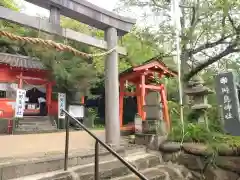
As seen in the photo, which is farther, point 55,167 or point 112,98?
point 112,98

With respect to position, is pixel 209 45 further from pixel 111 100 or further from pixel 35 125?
pixel 35 125

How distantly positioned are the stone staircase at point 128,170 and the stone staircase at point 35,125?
781 centimetres

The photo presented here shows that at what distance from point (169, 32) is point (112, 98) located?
254 inches

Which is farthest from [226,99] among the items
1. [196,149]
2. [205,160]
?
[205,160]

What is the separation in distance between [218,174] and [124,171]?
205 centimetres

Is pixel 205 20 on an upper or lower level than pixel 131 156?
upper

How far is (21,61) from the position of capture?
493 inches

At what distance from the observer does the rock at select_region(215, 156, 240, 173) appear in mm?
4469

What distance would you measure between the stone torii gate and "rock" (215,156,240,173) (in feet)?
7.37

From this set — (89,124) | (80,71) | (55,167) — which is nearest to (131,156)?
(55,167)

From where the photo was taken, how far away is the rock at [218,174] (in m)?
4.51

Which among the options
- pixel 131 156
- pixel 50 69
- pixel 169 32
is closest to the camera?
pixel 131 156

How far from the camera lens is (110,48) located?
507 centimetres

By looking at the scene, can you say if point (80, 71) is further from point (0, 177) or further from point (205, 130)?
point (0, 177)
